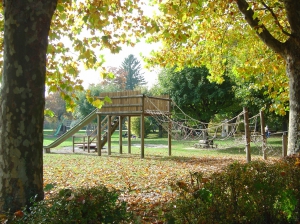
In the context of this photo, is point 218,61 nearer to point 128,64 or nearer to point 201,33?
point 201,33

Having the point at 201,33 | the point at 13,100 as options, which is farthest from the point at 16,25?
the point at 201,33

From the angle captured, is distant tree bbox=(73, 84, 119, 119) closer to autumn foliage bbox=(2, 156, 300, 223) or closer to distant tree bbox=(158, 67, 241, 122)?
distant tree bbox=(158, 67, 241, 122)

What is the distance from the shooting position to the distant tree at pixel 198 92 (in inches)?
1030

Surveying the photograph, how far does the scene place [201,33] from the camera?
1219 cm

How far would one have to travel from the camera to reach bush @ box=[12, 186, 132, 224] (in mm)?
2635

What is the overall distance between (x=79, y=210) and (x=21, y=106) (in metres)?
1.56

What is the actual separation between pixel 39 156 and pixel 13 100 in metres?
0.68

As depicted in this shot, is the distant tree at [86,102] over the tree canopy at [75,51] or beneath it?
over

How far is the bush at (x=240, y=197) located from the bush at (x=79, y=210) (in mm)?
617

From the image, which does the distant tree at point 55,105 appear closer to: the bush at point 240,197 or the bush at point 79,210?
the bush at point 240,197

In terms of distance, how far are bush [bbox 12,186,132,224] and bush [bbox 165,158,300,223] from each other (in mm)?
617

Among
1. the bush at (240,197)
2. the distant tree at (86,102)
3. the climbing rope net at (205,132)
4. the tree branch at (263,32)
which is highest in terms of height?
the distant tree at (86,102)

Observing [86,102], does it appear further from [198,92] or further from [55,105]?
[198,92]

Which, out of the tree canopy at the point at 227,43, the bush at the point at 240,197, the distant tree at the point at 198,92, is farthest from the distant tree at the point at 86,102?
the bush at the point at 240,197
